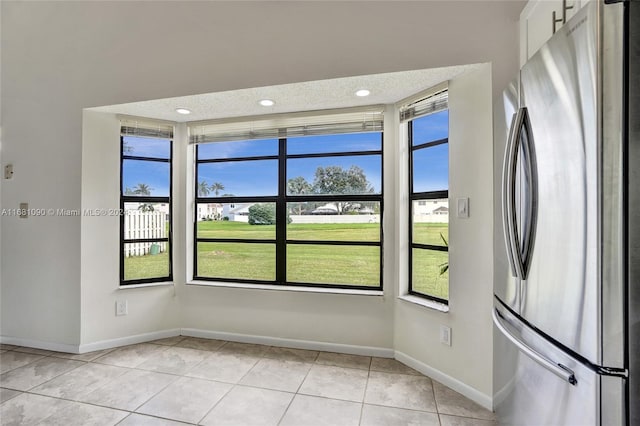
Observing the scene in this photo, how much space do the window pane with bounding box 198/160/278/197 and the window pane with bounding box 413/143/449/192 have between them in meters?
1.39

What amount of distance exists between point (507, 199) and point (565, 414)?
79 cm

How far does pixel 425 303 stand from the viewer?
2.44 m

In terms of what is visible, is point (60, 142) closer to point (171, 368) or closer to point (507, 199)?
point (171, 368)

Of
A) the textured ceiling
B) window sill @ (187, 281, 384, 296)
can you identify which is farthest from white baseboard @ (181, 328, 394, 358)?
the textured ceiling

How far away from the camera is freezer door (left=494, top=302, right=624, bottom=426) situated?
3.03ft

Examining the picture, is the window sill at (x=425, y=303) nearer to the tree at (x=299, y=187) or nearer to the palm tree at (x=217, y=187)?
the tree at (x=299, y=187)

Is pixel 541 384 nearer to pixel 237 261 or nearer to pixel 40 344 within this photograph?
pixel 237 261

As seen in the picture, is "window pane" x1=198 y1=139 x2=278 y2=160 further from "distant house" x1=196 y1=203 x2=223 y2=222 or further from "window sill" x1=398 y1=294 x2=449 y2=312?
"window sill" x1=398 y1=294 x2=449 y2=312

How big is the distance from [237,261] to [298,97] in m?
1.78

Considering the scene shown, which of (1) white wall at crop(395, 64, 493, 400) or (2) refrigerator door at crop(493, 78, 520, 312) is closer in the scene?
(2) refrigerator door at crop(493, 78, 520, 312)

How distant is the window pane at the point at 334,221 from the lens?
292 centimetres

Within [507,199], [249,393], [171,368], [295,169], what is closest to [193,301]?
[171,368]

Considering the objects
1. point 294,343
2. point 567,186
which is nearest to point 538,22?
point 567,186

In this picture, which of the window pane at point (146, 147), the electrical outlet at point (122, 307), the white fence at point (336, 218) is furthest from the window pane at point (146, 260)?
the white fence at point (336, 218)
